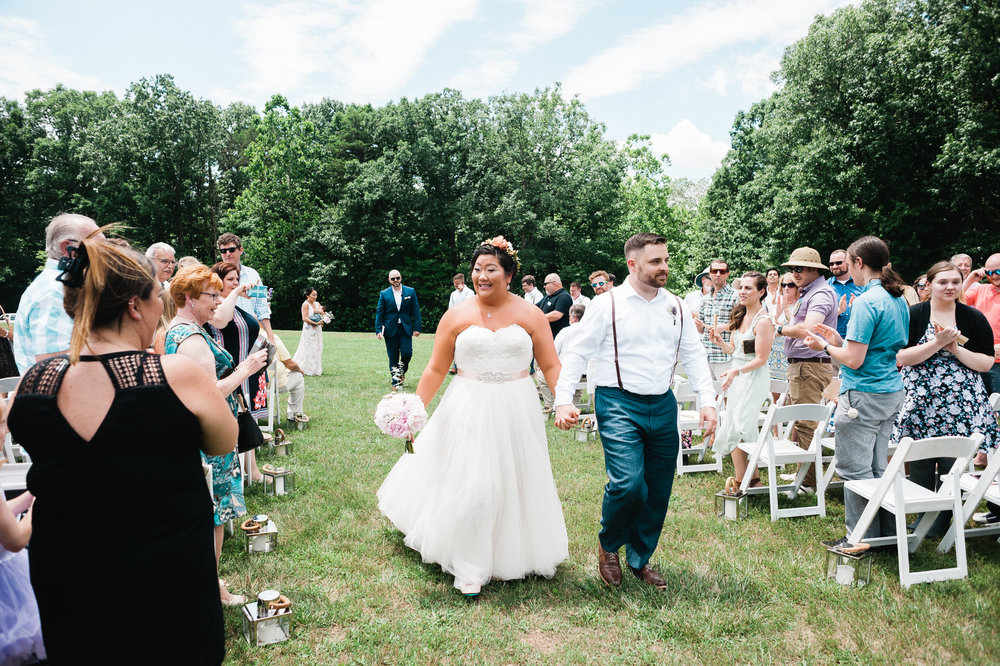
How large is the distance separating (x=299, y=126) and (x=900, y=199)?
3579 centimetres

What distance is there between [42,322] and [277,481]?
2860 mm

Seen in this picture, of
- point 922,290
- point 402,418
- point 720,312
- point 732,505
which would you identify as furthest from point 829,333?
point 922,290

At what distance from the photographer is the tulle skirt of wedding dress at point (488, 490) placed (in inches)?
163

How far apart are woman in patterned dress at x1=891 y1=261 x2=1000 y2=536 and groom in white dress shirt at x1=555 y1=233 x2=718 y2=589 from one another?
2.05 m

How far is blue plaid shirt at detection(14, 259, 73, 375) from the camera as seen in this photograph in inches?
146

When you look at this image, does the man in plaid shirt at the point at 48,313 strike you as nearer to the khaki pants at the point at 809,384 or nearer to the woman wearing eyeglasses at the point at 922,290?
the khaki pants at the point at 809,384

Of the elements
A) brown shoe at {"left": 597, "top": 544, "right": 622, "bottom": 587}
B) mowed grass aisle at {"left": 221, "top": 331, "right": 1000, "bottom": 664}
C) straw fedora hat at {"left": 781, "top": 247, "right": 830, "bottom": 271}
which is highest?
straw fedora hat at {"left": 781, "top": 247, "right": 830, "bottom": 271}

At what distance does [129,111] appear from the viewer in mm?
41531

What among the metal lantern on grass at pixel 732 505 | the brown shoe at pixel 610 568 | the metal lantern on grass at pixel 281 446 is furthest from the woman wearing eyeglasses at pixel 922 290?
the metal lantern on grass at pixel 281 446

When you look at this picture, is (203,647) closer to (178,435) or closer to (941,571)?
(178,435)

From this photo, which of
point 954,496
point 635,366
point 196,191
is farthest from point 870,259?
point 196,191

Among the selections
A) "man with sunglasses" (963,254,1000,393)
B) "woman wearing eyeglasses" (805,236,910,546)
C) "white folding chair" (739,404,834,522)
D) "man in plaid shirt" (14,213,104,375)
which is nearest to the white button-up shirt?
"woman wearing eyeglasses" (805,236,910,546)

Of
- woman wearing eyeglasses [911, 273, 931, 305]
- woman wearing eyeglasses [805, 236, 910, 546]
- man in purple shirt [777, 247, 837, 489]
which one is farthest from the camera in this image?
woman wearing eyeglasses [911, 273, 931, 305]

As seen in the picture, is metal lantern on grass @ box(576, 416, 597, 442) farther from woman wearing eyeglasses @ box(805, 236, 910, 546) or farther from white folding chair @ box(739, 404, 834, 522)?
woman wearing eyeglasses @ box(805, 236, 910, 546)
